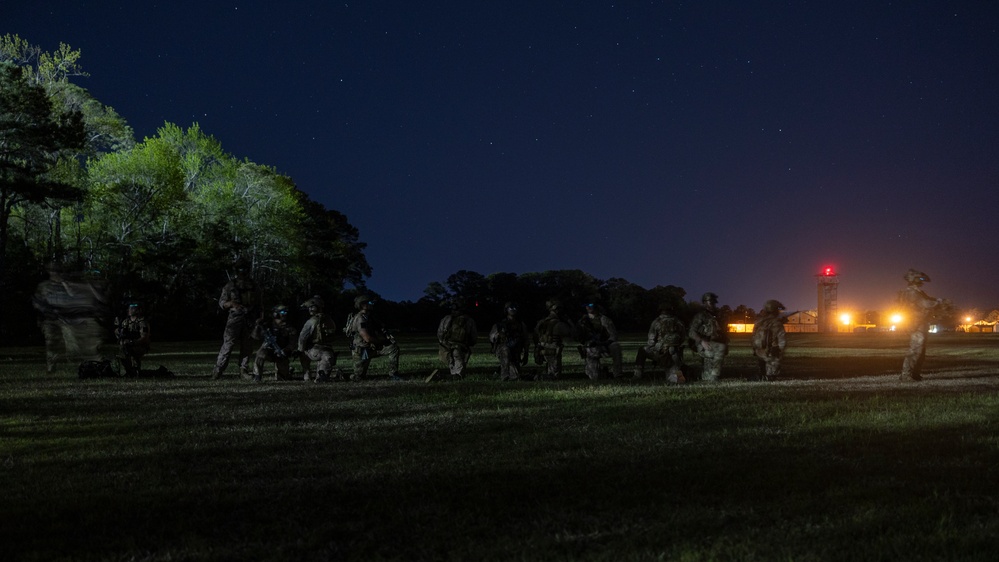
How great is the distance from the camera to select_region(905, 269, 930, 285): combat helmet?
17484mm

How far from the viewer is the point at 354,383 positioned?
1656 centimetres

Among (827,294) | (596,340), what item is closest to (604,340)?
(596,340)

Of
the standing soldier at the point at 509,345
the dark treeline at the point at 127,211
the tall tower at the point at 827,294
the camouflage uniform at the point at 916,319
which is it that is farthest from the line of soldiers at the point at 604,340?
the tall tower at the point at 827,294

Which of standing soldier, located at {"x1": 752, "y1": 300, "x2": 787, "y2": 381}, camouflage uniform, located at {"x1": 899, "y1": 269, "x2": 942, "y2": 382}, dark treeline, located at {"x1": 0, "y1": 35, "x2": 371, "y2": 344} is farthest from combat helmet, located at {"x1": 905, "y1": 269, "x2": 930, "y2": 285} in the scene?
dark treeline, located at {"x1": 0, "y1": 35, "x2": 371, "y2": 344}

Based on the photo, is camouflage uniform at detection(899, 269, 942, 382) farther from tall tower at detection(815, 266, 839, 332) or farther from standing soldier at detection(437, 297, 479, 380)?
tall tower at detection(815, 266, 839, 332)

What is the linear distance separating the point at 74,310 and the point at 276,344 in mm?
4401

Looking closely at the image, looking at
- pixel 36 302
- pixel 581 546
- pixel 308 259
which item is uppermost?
pixel 308 259

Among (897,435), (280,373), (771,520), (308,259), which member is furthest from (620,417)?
(308,259)

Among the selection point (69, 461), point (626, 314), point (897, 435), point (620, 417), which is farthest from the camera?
point (626, 314)

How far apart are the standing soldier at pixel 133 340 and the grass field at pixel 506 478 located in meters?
5.51

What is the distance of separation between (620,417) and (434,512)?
17.6 feet

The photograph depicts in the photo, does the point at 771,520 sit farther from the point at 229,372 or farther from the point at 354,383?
the point at 229,372

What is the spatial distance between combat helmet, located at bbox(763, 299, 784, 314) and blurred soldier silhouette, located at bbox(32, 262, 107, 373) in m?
15.6

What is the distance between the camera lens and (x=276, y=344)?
17.8 m
